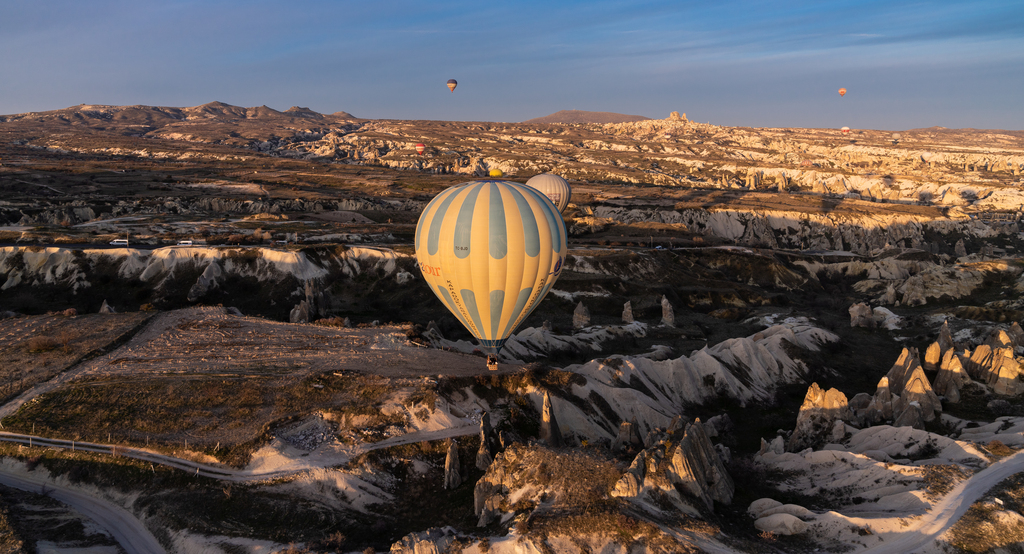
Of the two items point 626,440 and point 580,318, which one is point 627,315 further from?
point 626,440

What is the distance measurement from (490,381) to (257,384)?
15.0 m

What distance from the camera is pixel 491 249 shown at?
34.7 metres

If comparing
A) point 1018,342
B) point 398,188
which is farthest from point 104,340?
point 398,188

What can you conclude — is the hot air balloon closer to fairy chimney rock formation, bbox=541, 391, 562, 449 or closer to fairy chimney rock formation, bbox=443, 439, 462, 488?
fairy chimney rock formation, bbox=541, 391, 562, 449

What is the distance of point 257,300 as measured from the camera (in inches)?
2763

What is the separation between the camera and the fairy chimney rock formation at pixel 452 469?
100 ft

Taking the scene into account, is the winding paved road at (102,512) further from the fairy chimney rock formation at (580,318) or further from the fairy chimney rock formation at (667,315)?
the fairy chimney rock formation at (667,315)

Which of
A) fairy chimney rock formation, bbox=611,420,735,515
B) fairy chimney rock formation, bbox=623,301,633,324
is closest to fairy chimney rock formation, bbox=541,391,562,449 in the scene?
fairy chimney rock formation, bbox=611,420,735,515

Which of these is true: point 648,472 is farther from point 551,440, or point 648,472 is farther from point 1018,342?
point 1018,342

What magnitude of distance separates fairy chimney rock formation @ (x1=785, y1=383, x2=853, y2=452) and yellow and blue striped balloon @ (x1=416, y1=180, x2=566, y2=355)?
21.2 metres

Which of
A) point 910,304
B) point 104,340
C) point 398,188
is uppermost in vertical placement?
point 398,188

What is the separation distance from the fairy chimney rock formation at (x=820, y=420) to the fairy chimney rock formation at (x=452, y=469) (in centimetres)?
2450

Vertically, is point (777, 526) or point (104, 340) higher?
point (104, 340)

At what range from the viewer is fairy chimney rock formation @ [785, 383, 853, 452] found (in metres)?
39.5
